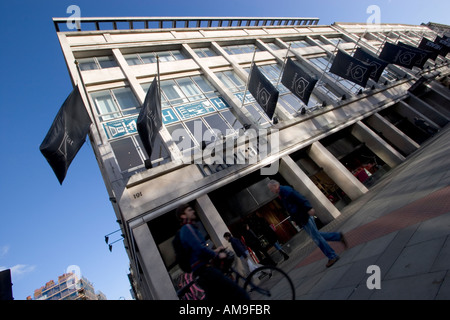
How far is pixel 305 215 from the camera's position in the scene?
15.0ft

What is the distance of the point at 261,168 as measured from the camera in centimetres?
1057

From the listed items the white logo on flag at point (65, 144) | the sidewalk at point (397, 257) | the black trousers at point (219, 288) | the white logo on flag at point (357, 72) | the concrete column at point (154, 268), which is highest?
the white logo on flag at point (65, 144)

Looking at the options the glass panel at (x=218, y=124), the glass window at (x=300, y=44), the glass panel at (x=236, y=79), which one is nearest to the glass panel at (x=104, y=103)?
the glass panel at (x=218, y=124)

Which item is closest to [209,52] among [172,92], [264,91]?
[172,92]

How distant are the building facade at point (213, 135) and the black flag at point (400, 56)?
2.30 meters

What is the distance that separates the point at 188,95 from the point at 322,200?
9908mm

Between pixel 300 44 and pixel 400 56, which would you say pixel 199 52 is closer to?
pixel 300 44

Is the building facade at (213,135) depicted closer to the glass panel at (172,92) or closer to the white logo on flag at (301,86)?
the glass panel at (172,92)

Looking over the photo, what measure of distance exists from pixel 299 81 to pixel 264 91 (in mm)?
2278

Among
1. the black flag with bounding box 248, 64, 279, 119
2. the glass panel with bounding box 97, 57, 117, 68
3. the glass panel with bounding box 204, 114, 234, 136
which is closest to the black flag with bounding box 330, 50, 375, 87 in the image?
the black flag with bounding box 248, 64, 279, 119

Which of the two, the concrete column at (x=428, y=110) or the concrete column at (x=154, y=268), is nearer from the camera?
the concrete column at (x=154, y=268)

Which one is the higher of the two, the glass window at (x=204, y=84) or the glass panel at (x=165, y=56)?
the glass panel at (x=165, y=56)

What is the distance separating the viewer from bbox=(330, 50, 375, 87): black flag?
11.8 meters

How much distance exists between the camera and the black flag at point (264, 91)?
907cm
